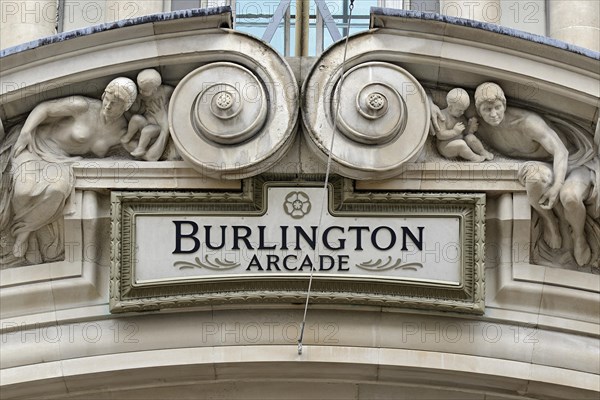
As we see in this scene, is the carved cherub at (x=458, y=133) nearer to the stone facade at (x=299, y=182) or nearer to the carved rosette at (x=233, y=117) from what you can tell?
the stone facade at (x=299, y=182)

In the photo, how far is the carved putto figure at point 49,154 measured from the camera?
13766 millimetres

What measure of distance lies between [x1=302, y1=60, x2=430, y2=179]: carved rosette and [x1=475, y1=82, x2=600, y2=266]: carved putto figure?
441mm

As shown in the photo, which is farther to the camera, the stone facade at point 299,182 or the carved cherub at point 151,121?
the carved cherub at point 151,121

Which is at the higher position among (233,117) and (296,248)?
(233,117)

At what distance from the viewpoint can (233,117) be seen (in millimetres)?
13680

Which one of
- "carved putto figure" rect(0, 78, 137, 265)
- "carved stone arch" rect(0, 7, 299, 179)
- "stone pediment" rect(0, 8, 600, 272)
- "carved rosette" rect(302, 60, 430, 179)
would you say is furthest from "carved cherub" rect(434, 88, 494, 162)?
"carved putto figure" rect(0, 78, 137, 265)

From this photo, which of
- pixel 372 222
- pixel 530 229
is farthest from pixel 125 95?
pixel 530 229

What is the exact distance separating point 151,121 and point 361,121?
1338mm

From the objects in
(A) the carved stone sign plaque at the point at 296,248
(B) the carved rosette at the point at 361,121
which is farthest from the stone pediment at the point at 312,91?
(A) the carved stone sign plaque at the point at 296,248

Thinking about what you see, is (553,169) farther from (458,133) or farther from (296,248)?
(296,248)

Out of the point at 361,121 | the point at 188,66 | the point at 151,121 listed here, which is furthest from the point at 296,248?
the point at 188,66

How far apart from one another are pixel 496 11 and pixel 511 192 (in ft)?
7.90

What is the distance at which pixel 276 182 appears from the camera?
45.6 feet

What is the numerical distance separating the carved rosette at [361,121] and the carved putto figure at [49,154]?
116 centimetres
